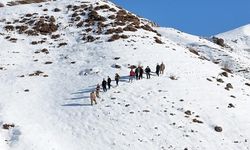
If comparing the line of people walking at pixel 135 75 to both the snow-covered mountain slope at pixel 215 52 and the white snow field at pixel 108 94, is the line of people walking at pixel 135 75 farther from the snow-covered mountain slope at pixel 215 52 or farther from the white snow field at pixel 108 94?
the snow-covered mountain slope at pixel 215 52

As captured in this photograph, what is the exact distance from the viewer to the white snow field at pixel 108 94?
48.9m

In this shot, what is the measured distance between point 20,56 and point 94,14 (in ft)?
58.7

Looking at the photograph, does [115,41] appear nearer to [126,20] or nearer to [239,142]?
[126,20]

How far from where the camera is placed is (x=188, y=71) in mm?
65500

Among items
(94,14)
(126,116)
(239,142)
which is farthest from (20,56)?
(239,142)

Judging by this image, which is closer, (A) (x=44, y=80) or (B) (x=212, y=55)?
(A) (x=44, y=80)

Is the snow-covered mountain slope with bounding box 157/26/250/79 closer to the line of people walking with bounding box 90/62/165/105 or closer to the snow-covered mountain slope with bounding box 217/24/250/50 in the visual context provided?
the snow-covered mountain slope with bounding box 217/24/250/50

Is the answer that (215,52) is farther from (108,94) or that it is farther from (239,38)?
(108,94)

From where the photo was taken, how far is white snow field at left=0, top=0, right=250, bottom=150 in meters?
48.9

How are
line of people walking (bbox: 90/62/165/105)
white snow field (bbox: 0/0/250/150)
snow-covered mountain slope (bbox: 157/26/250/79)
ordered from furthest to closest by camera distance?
snow-covered mountain slope (bbox: 157/26/250/79), line of people walking (bbox: 90/62/165/105), white snow field (bbox: 0/0/250/150)

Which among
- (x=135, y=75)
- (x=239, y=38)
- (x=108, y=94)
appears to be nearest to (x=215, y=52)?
(x=135, y=75)

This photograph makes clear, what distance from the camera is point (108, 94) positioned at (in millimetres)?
58406

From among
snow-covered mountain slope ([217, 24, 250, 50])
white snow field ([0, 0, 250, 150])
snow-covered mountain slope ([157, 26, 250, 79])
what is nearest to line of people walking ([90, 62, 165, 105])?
white snow field ([0, 0, 250, 150])

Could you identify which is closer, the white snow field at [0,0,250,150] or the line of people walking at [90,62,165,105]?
the white snow field at [0,0,250,150]
